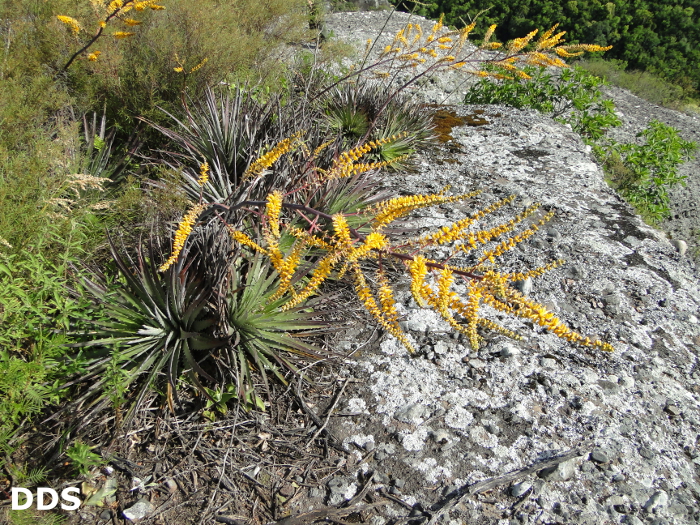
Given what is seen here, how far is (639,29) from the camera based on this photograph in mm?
24656

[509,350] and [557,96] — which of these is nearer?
[509,350]

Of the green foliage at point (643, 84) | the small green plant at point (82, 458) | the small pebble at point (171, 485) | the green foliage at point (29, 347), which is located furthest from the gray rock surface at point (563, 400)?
the green foliage at point (643, 84)

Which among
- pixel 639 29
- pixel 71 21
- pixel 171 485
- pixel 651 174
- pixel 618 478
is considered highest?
pixel 639 29

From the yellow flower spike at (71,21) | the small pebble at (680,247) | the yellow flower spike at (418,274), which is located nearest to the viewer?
the yellow flower spike at (418,274)

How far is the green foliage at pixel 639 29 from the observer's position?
22594 mm

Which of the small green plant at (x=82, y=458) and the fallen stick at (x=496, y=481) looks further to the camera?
the fallen stick at (x=496, y=481)

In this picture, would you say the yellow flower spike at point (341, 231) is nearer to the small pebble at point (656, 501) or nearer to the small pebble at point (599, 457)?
the small pebble at point (599, 457)

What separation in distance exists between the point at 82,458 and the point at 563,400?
7.84ft

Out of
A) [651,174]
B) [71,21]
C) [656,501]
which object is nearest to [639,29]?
[651,174]

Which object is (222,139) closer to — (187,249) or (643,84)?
(187,249)

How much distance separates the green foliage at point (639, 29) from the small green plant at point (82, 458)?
24.9m

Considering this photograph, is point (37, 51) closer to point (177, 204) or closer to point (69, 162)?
point (69, 162)

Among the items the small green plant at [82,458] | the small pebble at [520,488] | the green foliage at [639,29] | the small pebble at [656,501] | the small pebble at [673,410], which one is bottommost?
the small green plant at [82,458]

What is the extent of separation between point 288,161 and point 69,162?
145cm
